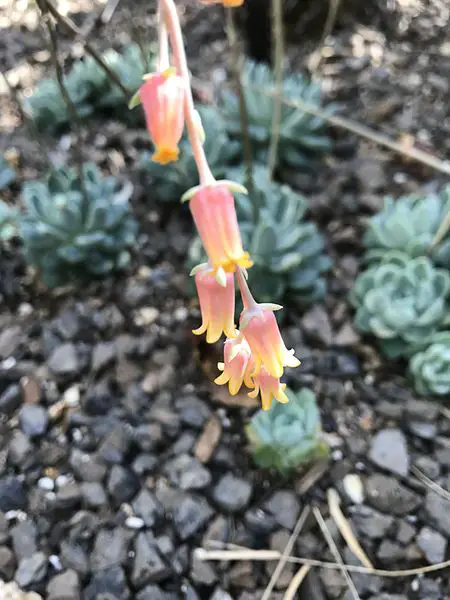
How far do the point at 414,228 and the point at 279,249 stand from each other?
12.1 inches

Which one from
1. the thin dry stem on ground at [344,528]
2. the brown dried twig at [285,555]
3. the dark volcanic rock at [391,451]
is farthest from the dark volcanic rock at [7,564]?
the dark volcanic rock at [391,451]

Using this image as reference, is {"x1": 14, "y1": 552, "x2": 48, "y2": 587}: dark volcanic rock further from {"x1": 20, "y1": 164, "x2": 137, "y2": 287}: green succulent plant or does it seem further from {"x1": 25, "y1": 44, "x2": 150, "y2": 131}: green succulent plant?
{"x1": 25, "y1": 44, "x2": 150, "y2": 131}: green succulent plant

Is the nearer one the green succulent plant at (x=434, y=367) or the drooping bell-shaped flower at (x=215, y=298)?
the drooping bell-shaped flower at (x=215, y=298)

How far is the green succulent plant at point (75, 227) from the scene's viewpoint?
133 cm

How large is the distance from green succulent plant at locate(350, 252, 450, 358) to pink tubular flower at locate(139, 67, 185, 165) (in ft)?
2.43

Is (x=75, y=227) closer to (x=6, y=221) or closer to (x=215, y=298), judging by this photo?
(x=6, y=221)

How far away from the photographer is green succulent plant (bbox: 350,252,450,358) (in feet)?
4.03

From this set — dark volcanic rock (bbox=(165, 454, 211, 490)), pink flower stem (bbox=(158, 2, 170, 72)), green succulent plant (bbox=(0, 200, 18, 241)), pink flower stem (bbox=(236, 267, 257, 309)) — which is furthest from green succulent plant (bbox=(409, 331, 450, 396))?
green succulent plant (bbox=(0, 200, 18, 241))

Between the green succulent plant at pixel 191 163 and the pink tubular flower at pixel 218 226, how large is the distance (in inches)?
35.7

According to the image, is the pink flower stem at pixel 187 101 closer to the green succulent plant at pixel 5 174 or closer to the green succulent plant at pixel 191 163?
the green succulent plant at pixel 191 163

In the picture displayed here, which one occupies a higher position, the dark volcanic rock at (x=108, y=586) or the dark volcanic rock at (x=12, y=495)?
the dark volcanic rock at (x=12, y=495)

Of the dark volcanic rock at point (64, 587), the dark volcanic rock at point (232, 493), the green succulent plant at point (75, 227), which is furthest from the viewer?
the green succulent plant at point (75, 227)

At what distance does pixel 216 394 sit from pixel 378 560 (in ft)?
1.31

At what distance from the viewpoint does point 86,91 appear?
1.76 metres
